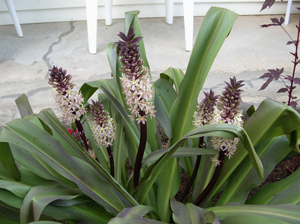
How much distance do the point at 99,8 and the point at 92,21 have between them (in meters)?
0.80

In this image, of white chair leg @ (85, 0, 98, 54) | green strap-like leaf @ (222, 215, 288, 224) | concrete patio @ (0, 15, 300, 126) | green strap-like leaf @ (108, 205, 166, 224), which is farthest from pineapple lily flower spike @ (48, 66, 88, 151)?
white chair leg @ (85, 0, 98, 54)

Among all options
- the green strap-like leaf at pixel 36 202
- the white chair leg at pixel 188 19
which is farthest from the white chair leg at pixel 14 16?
the green strap-like leaf at pixel 36 202

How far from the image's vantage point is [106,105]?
4.39 feet

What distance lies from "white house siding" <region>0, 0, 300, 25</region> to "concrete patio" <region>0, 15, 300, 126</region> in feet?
0.26

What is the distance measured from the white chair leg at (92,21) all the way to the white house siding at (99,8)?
729 millimetres

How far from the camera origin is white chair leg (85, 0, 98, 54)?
7.90 ft

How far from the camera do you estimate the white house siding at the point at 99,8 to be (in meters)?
3.15

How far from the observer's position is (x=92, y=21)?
2.50 m

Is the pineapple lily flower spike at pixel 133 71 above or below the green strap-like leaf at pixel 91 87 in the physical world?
above

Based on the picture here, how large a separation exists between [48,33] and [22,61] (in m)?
0.59

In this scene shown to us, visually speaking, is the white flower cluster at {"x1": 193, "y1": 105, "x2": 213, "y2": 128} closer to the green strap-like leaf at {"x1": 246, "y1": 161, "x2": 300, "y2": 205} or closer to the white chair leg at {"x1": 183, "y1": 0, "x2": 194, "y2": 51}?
the green strap-like leaf at {"x1": 246, "y1": 161, "x2": 300, "y2": 205}

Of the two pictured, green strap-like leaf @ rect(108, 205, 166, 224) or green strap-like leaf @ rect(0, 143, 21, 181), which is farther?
green strap-like leaf @ rect(0, 143, 21, 181)

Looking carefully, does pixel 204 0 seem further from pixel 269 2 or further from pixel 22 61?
pixel 269 2

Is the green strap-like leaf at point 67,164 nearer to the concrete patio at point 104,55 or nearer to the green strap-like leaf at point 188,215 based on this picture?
the green strap-like leaf at point 188,215
